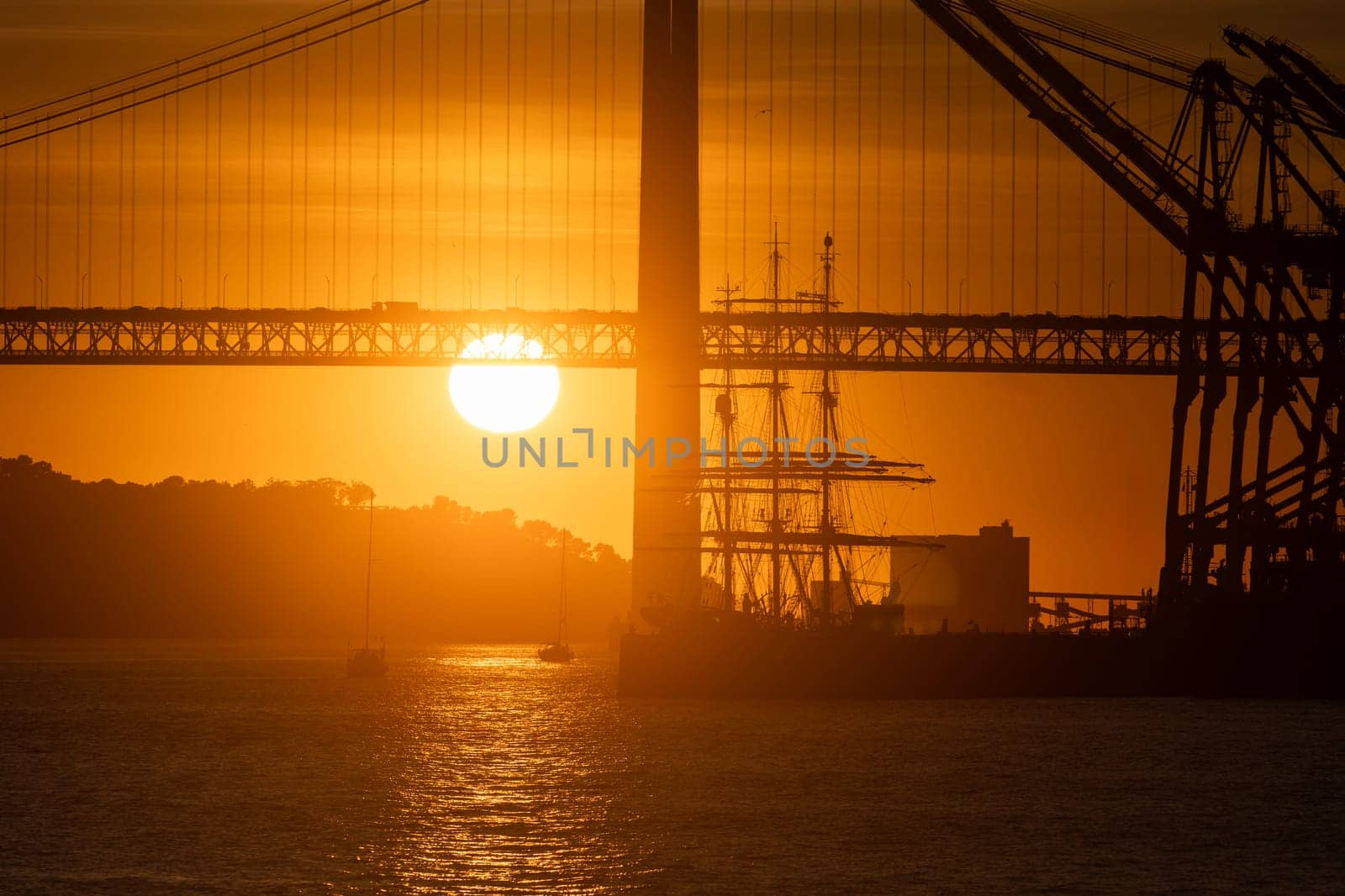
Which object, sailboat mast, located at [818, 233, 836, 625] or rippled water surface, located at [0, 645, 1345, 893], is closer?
rippled water surface, located at [0, 645, 1345, 893]

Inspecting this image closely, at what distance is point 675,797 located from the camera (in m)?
46.4

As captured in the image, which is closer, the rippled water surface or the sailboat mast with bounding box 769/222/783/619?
the rippled water surface

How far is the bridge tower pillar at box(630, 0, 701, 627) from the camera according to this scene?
7588 cm

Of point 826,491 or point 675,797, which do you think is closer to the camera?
point 675,797

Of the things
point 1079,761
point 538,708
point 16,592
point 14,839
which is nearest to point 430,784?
point 14,839

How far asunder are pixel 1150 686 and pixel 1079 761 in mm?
20978

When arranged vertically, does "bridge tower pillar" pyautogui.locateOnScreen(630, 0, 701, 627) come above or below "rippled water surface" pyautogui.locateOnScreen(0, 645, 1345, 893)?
above

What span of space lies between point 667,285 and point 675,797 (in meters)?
31.9

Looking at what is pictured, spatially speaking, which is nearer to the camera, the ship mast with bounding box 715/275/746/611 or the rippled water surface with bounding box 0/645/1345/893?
the rippled water surface with bounding box 0/645/1345/893

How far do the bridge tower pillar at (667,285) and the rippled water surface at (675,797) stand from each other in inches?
243

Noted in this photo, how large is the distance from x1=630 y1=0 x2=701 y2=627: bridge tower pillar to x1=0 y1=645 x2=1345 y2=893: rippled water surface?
618 centimetres

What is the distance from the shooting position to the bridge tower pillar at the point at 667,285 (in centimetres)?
7588

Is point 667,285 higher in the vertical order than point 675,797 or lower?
higher

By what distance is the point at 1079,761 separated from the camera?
179 ft
